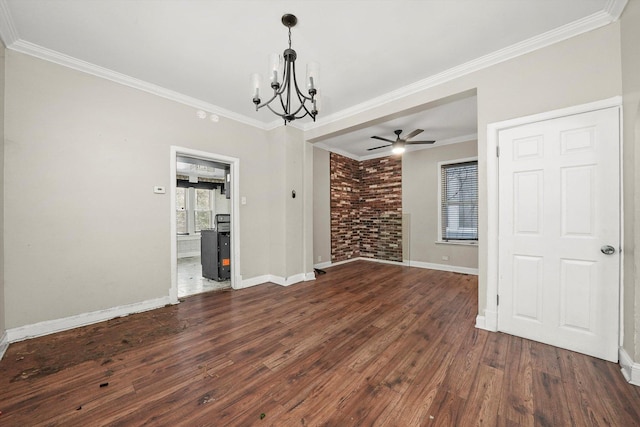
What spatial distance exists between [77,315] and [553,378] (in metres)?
4.41

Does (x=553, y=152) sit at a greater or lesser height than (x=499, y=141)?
lesser

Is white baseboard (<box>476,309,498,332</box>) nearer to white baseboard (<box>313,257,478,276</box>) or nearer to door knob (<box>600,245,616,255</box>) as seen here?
door knob (<box>600,245,616,255</box>)

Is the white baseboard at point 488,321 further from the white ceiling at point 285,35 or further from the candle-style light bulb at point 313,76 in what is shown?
the candle-style light bulb at point 313,76

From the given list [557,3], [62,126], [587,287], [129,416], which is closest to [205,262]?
[62,126]

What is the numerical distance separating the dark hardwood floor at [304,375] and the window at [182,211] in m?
5.47

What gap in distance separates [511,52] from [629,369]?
2.81 m

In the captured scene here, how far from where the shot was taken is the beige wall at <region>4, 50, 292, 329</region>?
7.64ft

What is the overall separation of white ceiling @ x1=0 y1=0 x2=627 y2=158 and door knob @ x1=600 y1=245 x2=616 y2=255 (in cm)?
186

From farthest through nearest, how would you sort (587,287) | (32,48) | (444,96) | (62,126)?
(444,96), (62,126), (32,48), (587,287)

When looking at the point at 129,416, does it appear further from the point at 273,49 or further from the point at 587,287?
the point at 587,287

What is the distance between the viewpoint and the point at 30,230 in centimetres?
237

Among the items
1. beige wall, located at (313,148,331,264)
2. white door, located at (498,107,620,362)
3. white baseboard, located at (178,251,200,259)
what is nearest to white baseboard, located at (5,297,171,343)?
beige wall, located at (313,148,331,264)

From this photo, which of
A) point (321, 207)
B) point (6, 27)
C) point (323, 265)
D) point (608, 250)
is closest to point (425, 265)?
point (323, 265)

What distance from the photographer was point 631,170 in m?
1.80
